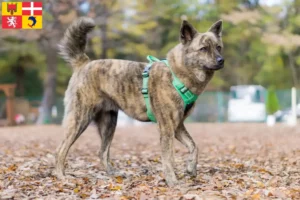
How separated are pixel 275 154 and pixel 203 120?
21.1m

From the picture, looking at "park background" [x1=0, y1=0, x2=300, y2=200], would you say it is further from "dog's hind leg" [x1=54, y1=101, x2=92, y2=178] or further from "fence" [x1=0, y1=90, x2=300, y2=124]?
"dog's hind leg" [x1=54, y1=101, x2=92, y2=178]

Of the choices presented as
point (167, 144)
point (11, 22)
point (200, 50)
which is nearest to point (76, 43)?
point (200, 50)

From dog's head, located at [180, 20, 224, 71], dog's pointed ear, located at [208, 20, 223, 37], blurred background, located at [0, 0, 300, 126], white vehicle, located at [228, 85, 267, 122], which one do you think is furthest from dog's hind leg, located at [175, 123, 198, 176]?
white vehicle, located at [228, 85, 267, 122]

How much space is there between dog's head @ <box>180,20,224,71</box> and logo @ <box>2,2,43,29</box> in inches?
235

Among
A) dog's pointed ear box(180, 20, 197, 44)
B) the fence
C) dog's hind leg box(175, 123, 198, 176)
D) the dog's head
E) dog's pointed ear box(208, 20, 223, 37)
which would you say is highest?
dog's pointed ear box(208, 20, 223, 37)

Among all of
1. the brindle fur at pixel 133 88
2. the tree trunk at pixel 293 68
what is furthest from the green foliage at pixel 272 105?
the brindle fur at pixel 133 88

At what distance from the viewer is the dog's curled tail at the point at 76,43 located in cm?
683

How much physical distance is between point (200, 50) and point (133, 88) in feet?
3.27

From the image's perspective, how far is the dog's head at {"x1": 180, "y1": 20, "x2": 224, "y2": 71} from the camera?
5773mm

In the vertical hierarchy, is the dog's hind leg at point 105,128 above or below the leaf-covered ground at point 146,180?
above

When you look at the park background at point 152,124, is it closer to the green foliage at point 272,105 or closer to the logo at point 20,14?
the green foliage at point 272,105

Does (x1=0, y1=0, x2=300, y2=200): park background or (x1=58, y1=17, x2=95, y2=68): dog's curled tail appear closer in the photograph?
(x1=0, y1=0, x2=300, y2=200): park background

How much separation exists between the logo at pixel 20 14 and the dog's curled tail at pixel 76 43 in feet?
14.5

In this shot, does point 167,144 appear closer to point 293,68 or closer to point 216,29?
point 216,29
